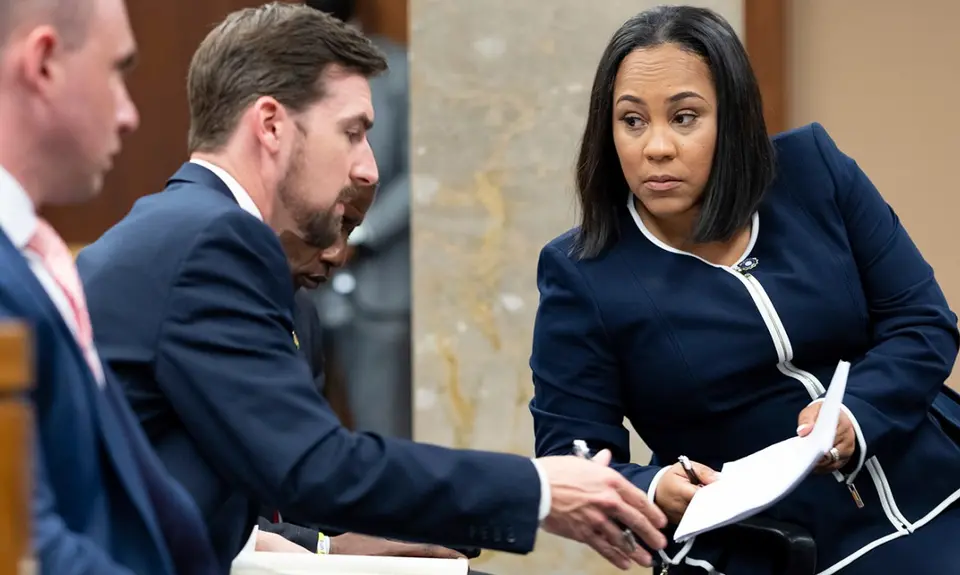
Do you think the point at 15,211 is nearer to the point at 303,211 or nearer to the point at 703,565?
the point at 303,211

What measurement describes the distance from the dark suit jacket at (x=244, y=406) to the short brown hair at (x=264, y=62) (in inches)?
8.9

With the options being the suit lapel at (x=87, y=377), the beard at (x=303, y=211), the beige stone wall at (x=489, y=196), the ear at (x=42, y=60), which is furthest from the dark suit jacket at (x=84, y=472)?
the beige stone wall at (x=489, y=196)

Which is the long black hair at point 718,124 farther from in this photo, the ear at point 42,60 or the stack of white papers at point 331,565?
the ear at point 42,60

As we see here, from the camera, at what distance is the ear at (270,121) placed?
1.96 metres

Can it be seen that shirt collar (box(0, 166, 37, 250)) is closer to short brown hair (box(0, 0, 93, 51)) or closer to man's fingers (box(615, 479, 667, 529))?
short brown hair (box(0, 0, 93, 51))

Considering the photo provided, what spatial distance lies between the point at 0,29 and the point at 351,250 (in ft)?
8.89

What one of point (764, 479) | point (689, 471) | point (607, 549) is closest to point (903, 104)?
point (689, 471)

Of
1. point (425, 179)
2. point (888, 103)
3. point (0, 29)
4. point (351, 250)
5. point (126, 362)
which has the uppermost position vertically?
point (0, 29)

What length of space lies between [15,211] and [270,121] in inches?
25.4

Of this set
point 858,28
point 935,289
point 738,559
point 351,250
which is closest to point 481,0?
point 351,250

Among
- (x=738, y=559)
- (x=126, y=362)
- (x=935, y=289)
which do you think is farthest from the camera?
(x=935, y=289)

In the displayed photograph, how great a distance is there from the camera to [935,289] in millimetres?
2461

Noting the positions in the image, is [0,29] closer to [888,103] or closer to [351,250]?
[351,250]

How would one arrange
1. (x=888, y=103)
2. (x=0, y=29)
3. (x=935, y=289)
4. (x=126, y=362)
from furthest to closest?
(x=888, y=103), (x=935, y=289), (x=126, y=362), (x=0, y=29)
